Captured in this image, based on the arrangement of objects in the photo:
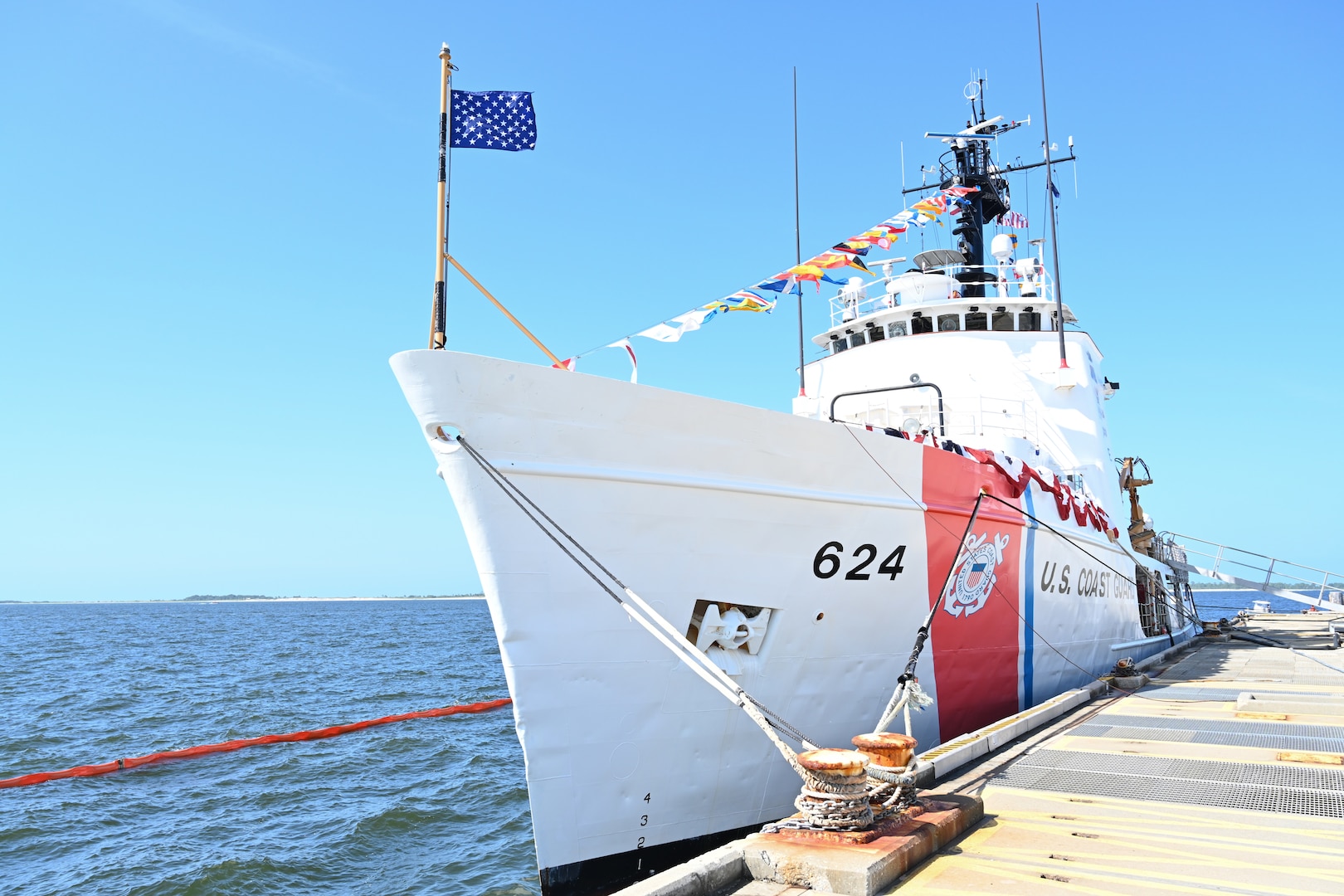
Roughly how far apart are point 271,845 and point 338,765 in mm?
3424

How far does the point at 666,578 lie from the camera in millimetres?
5270

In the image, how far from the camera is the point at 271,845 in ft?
27.6

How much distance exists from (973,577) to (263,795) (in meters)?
8.85

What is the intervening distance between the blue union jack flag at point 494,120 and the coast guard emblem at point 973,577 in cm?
479

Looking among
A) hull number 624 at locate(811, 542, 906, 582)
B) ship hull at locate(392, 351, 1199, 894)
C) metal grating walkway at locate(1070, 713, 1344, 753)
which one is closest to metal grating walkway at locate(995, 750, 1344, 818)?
metal grating walkway at locate(1070, 713, 1344, 753)

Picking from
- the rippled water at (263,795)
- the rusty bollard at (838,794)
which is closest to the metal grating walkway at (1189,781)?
the rusty bollard at (838,794)

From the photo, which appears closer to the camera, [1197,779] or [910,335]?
[1197,779]

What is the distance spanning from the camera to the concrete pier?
11.9 ft

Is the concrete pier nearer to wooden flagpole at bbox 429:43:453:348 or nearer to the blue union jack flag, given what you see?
wooden flagpole at bbox 429:43:453:348

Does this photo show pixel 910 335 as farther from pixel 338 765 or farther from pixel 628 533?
pixel 338 765

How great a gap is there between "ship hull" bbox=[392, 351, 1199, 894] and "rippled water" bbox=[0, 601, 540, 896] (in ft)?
9.60

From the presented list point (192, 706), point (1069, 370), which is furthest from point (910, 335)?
point (192, 706)

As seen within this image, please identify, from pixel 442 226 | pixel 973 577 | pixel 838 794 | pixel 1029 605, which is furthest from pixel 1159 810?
pixel 442 226

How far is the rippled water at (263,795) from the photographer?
7.73 m
